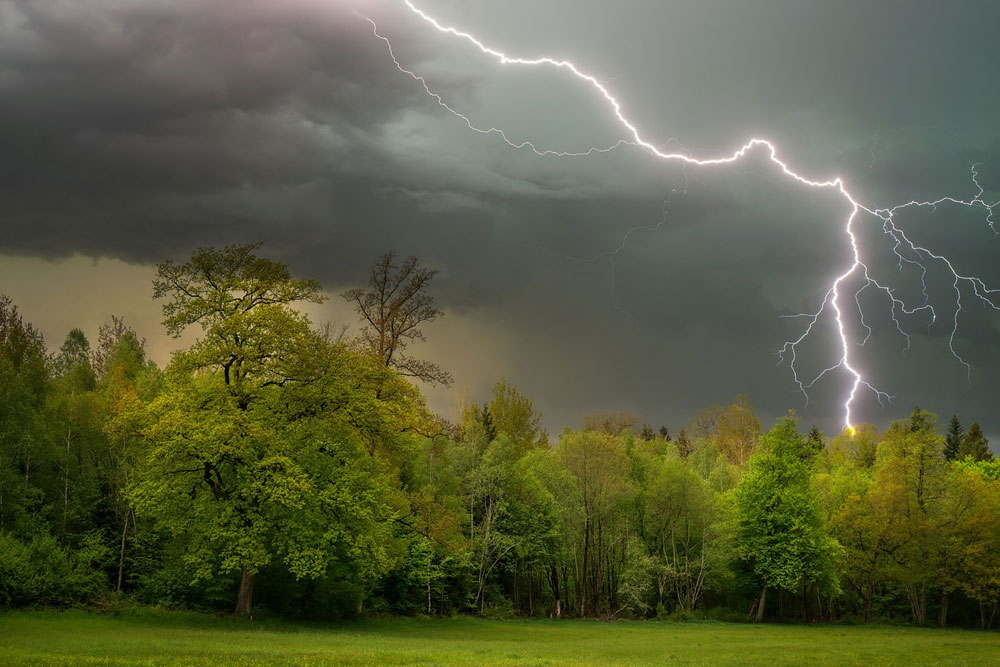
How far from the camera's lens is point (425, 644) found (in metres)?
33.2

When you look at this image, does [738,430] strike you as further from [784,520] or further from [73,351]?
[73,351]

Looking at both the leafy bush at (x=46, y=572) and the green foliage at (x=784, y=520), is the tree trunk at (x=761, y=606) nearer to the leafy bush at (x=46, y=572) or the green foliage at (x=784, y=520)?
the green foliage at (x=784, y=520)

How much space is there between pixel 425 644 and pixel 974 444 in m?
90.3

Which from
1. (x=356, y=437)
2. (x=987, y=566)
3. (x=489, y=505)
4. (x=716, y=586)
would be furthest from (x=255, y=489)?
(x=987, y=566)

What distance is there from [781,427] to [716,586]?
16.1 metres

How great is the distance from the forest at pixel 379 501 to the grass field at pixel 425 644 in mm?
2853

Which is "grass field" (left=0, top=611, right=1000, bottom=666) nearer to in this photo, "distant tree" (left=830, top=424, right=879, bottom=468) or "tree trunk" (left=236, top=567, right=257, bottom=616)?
"tree trunk" (left=236, top=567, right=257, bottom=616)

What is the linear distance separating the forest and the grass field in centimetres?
285

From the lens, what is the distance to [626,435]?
3509 inches

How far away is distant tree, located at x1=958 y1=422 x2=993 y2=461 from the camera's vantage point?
9944 centimetres

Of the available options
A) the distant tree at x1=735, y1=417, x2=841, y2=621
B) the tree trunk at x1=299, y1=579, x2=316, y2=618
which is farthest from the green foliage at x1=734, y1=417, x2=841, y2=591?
the tree trunk at x1=299, y1=579, x2=316, y2=618

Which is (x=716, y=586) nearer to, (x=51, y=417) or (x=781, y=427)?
(x=781, y=427)

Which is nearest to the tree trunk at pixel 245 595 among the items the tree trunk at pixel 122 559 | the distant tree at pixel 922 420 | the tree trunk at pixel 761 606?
the tree trunk at pixel 122 559

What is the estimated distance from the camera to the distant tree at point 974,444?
99438mm
